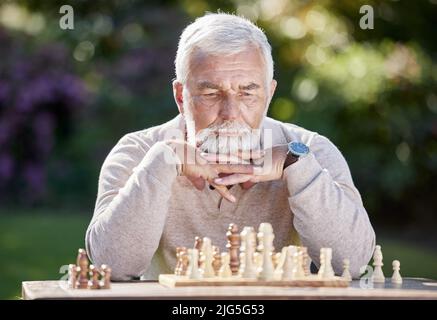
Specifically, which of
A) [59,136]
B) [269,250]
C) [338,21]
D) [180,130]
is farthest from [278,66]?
[269,250]

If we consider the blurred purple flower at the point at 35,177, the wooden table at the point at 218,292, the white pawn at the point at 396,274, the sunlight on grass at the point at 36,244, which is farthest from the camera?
the blurred purple flower at the point at 35,177

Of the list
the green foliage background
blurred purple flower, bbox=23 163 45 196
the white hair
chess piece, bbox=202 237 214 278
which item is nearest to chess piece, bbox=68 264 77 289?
chess piece, bbox=202 237 214 278

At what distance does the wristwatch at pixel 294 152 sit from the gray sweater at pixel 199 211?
23 mm

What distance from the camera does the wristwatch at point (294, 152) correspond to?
3.52m

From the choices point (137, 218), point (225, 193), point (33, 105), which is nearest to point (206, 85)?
point (225, 193)

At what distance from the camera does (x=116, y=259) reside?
11.4 ft

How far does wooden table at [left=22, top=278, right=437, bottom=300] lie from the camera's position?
112 inches

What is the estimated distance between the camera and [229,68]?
3.55m

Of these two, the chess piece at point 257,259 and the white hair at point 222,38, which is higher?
the white hair at point 222,38

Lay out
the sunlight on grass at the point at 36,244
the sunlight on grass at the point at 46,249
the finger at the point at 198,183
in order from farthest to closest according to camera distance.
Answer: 1. the sunlight on grass at the point at 36,244
2. the sunlight on grass at the point at 46,249
3. the finger at the point at 198,183

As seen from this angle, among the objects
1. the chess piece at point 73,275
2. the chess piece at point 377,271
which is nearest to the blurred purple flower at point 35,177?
the chess piece at point 377,271

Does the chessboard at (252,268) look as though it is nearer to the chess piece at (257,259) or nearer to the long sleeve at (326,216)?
the chess piece at (257,259)

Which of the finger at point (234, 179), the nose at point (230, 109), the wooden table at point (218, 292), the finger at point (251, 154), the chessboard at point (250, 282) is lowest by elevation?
the wooden table at point (218, 292)

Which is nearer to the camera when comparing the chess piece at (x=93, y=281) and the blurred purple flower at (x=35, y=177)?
the chess piece at (x=93, y=281)
